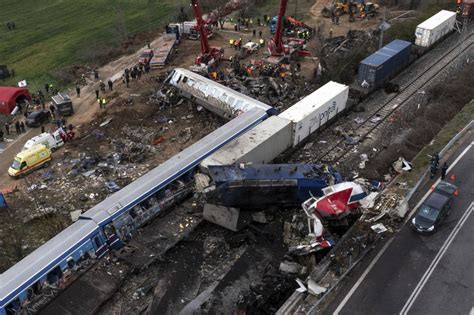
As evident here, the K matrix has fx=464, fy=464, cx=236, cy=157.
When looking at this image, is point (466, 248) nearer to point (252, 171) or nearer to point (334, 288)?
point (334, 288)

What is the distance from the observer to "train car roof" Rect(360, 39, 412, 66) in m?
37.1

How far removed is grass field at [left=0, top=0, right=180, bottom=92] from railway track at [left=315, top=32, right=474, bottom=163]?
29888 mm

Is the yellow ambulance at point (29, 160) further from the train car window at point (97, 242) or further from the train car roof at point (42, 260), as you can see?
the train car window at point (97, 242)

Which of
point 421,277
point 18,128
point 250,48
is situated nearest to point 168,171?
point 421,277

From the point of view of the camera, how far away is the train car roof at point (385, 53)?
3708cm

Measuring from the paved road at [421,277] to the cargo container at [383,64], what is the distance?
16657 millimetres


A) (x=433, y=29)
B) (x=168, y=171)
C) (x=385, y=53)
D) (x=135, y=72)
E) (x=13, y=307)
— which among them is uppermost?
(x=433, y=29)

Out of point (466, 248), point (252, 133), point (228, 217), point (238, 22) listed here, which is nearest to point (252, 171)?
point (228, 217)

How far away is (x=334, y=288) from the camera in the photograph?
63.2 ft

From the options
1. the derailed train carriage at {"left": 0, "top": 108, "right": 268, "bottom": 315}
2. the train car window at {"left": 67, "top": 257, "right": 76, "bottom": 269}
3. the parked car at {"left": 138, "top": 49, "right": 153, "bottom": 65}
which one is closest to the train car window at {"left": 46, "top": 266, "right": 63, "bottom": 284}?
the derailed train carriage at {"left": 0, "top": 108, "right": 268, "bottom": 315}

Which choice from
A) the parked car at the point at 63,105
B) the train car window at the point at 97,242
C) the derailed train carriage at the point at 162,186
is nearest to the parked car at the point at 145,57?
the parked car at the point at 63,105

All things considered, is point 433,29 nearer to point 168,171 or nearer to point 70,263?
point 168,171

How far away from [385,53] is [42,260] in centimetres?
3061

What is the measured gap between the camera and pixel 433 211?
2156cm
